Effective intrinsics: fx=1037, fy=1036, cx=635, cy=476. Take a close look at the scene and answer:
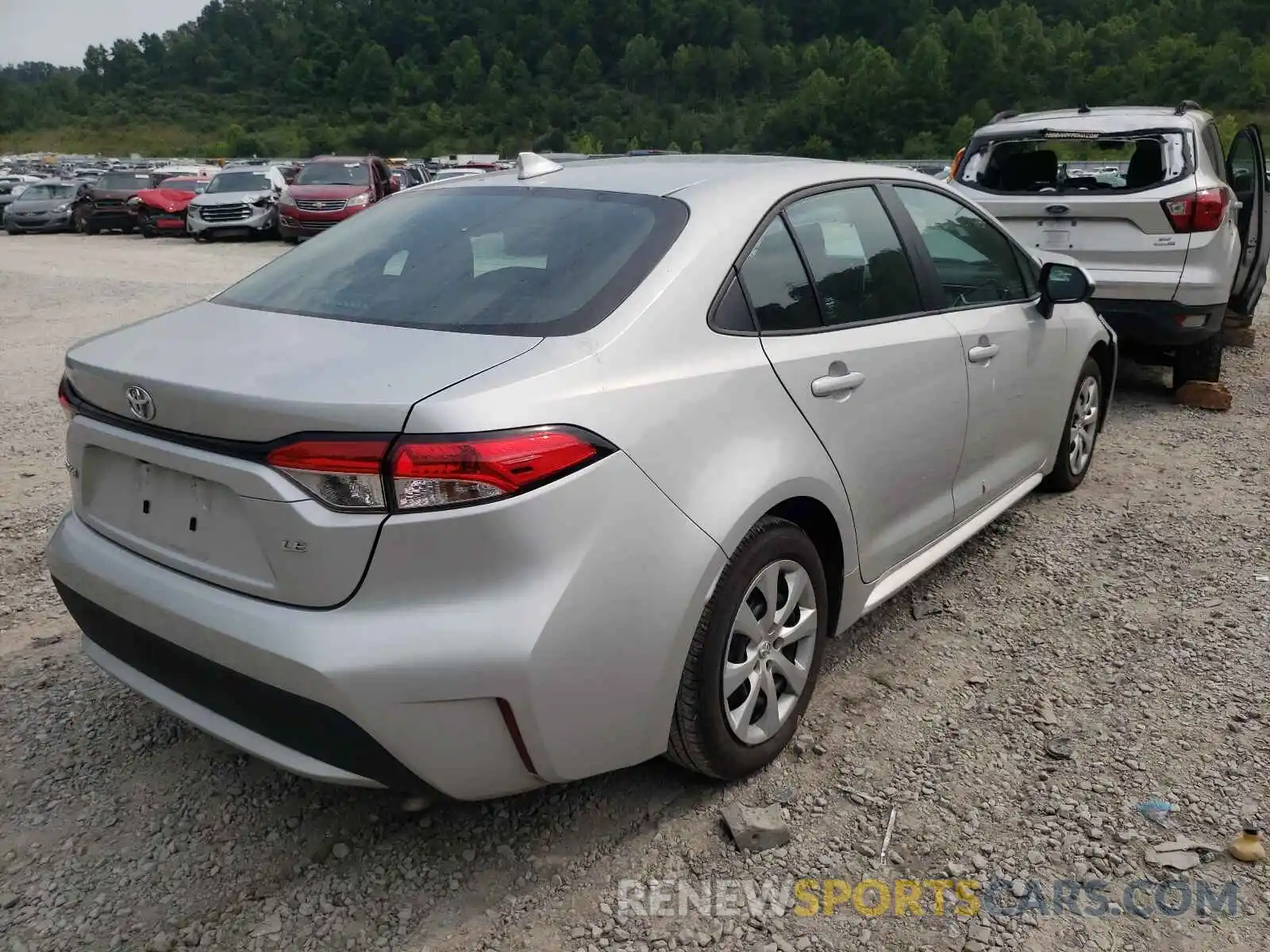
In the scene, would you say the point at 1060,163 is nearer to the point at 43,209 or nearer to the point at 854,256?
the point at 854,256

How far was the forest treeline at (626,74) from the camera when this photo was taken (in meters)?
84.8

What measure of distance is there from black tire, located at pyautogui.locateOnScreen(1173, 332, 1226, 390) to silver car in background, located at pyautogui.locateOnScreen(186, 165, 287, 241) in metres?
18.9

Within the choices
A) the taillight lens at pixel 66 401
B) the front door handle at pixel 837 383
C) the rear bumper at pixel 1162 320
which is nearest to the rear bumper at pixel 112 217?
the rear bumper at pixel 1162 320

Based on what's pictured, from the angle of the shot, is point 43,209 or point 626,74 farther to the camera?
point 626,74

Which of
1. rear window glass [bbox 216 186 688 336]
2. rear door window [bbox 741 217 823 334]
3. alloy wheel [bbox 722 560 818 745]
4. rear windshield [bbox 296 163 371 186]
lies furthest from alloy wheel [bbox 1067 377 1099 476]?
rear windshield [bbox 296 163 371 186]

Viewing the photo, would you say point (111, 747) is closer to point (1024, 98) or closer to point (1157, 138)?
point (1157, 138)

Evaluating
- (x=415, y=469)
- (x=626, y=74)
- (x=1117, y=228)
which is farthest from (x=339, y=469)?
(x=626, y=74)

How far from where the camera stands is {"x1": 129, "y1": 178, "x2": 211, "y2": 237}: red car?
2284cm

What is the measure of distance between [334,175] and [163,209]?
4.88 m

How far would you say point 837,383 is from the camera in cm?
284

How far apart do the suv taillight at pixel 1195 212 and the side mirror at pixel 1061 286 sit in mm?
2417

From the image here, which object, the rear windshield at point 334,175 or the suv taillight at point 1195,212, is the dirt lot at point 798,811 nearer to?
the suv taillight at point 1195,212

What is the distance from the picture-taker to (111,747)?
9.65 feet

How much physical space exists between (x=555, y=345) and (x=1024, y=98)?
310 ft
